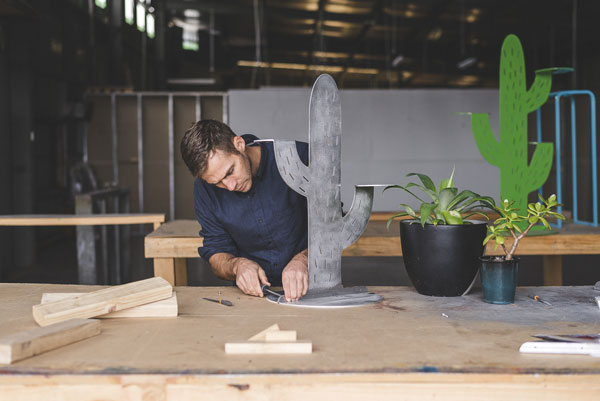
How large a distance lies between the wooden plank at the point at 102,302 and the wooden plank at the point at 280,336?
1.09 feet

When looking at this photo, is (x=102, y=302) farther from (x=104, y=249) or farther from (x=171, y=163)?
(x=171, y=163)

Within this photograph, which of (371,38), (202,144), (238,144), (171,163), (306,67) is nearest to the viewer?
(202,144)

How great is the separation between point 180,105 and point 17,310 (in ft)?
24.0

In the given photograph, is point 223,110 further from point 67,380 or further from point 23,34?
point 67,380

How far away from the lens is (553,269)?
10.2ft

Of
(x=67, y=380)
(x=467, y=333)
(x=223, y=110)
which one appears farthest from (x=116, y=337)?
(x=223, y=110)

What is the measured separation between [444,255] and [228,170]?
2.17 ft

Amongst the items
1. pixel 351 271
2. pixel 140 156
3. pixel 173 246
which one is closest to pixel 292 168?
pixel 173 246

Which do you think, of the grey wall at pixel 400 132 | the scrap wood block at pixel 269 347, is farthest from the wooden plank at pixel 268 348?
the grey wall at pixel 400 132

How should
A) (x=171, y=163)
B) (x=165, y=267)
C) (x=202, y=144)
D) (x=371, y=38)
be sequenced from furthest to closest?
(x=371, y=38) < (x=171, y=163) < (x=165, y=267) < (x=202, y=144)

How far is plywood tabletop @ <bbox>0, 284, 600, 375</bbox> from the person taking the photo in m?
0.85

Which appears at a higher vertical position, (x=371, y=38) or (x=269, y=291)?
(x=371, y=38)

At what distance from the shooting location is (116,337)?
1.01 metres

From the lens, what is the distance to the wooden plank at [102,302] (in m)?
1.05
